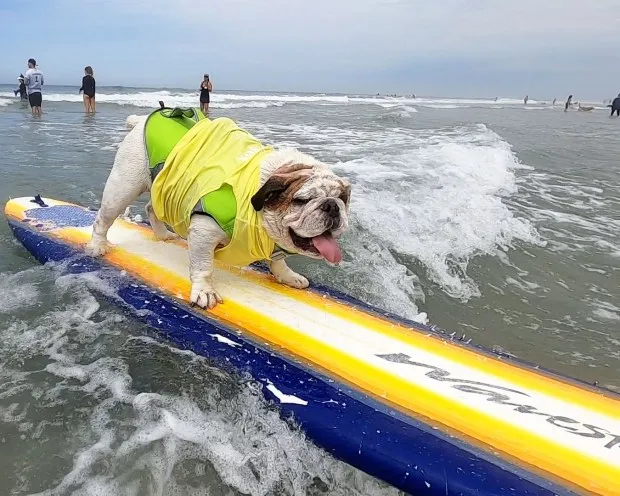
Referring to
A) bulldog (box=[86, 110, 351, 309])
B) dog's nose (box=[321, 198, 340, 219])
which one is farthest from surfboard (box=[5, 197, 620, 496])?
dog's nose (box=[321, 198, 340, 219])

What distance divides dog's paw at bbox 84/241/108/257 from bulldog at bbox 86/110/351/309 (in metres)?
0.26

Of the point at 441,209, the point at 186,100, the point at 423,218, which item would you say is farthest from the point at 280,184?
the point at 186,100

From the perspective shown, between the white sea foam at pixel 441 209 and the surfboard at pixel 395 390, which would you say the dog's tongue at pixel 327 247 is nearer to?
the surfboard at pixel 395 390

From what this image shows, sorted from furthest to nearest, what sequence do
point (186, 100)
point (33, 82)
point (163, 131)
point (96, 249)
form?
point (186, 100) < point (33, 82) < point (96, 249) < point (163, 131)

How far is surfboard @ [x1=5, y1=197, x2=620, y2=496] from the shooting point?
2.10m

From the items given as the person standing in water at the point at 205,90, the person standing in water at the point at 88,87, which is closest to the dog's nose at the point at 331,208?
the person standing in water at the point at 88,87

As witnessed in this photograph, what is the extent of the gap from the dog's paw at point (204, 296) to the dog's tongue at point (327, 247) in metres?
0.92

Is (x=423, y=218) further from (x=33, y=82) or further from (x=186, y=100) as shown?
(x=186, y=100)

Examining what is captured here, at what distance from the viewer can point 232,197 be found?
3.14 metres

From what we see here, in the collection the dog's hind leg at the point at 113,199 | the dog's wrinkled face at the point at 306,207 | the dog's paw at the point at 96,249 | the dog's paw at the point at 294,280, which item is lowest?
the dog's paw at the point at 96,249

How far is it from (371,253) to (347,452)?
10.3 feet

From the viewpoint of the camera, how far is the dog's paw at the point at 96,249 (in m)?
4.18

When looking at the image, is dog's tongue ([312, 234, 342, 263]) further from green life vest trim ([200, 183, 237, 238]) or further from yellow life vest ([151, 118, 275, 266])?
green life vest trim ([200, 183, 237, 238])

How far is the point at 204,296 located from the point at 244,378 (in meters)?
0.78
